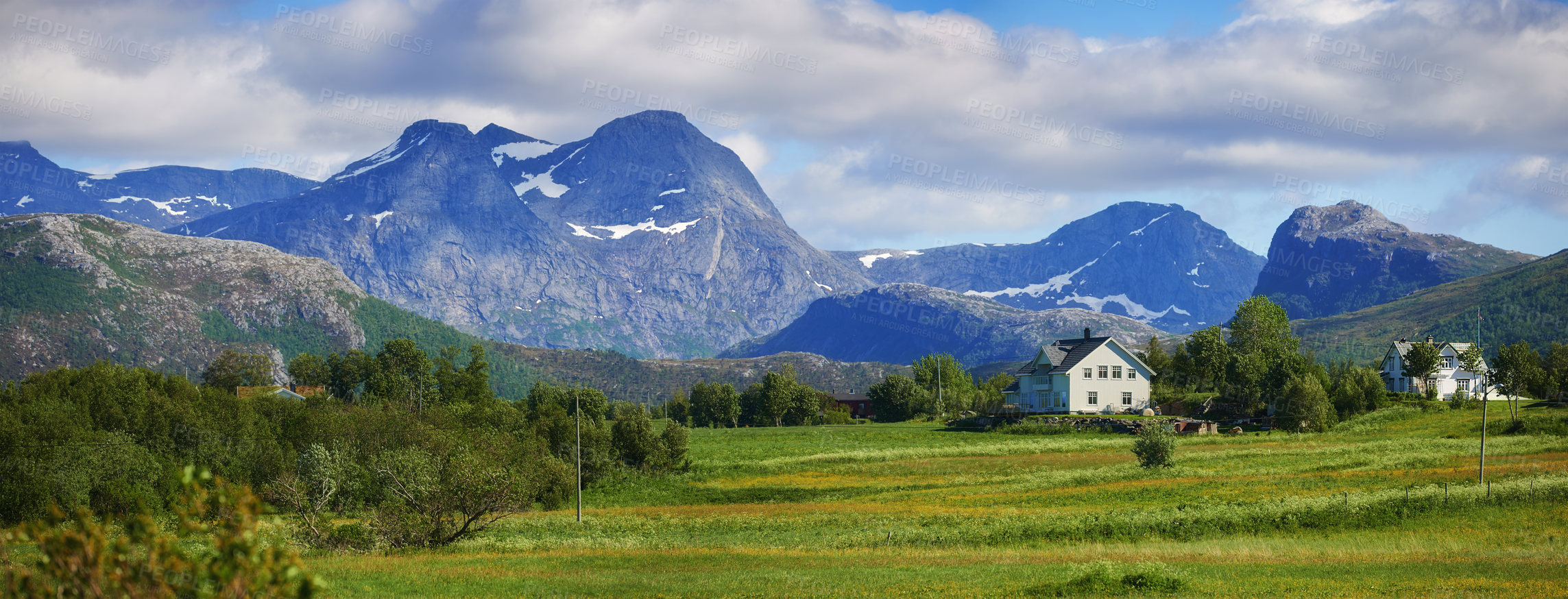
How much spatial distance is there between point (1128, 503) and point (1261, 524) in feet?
28.8

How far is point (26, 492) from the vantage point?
55.9 meters

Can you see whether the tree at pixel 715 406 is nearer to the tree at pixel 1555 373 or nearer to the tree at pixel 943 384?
the tree at pixel 943 384

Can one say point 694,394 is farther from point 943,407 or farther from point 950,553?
point 950,553

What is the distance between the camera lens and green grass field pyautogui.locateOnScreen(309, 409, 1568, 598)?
27.3 metres

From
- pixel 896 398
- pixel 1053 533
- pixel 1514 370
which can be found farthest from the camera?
pixel 896 398

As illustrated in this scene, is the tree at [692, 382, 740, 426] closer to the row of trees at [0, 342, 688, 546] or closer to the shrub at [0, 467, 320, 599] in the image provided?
the row of trees at [0, 342, 688, 546]

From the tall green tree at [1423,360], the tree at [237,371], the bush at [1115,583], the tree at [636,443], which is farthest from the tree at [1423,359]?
the tree at [237,371]

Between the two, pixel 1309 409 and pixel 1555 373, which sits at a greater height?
pixel 1555 373

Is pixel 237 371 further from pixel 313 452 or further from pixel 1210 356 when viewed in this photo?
pixel 1210 356

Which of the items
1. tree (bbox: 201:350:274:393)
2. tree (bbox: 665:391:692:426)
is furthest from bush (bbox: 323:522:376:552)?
tree (bbox: 665:391:692:426)

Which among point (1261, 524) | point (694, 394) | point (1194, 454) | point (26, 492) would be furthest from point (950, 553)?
point (694, 394)

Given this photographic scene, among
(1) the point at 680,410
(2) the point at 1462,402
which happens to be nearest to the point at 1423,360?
(2) the point at 1462,402

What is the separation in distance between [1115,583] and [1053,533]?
13488mm

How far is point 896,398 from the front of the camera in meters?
150
